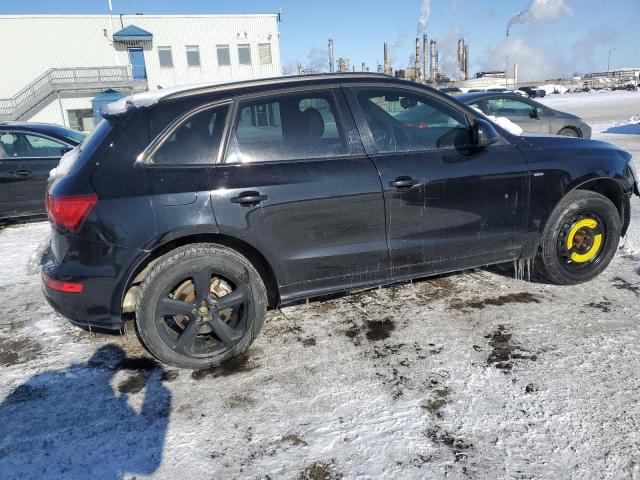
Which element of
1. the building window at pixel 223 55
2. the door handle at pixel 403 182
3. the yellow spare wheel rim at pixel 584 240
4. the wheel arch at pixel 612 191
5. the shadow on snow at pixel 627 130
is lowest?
the yellow spare wheel rim at pixel 584 240

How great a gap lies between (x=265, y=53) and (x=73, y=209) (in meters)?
38.4

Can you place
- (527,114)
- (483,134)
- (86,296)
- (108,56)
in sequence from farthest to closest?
(108,56) → (527,114) → (483,134) → (86,296)

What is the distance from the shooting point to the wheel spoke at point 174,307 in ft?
9.54

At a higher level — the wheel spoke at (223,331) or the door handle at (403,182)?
the door handle at (403,182)

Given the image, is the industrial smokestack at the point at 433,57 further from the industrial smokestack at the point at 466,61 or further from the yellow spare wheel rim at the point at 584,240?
the yellow spare wheel rim at the point at 584,240

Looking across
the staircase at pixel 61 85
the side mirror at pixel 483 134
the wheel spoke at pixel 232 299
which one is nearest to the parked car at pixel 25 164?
the wheel spoke at pixel 232 299

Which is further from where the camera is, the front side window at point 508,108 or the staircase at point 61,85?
the staircase at point 61,85

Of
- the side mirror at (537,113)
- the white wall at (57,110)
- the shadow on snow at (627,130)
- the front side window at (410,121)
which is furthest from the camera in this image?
the white wall at (57,110)

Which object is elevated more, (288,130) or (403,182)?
(288,130)

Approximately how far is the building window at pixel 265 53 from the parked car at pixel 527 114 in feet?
102

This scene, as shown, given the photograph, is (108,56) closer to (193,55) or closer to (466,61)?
(193,55)

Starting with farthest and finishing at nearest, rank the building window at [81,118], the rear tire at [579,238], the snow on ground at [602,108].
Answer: the building window at [81,118] → the snow on ground at [602,108] → the rear tire at [579,238]

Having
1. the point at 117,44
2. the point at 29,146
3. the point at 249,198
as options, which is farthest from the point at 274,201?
the point at 117,44

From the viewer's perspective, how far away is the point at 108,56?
34.9 m
